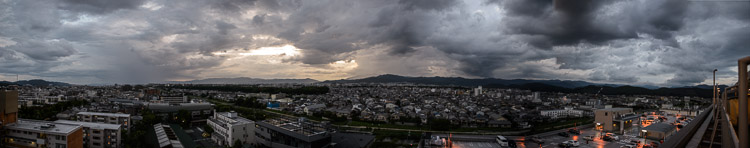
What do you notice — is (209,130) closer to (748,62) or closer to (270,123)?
(270,123)

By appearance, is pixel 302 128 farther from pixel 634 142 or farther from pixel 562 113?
pixel 562 113

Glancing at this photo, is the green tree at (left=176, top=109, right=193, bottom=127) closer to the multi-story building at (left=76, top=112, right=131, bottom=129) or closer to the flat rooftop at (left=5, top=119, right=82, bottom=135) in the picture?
the multi-story building at (left=76, top=112, right=131, bottom=129)

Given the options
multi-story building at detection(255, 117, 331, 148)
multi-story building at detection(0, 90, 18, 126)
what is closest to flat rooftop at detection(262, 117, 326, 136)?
multi-story building at detection(255, 117, 331, 148)

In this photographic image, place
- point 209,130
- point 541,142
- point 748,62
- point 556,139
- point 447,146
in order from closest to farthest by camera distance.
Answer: point 748,62, point 447,146, point 541,142, point 556,139, point 209,130

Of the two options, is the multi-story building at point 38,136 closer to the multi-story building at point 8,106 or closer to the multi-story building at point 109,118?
the multi-story building at point 8,106

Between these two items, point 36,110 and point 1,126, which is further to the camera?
point 36,110

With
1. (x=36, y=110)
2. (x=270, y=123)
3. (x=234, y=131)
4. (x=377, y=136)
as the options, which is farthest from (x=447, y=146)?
(x=36, y=110)

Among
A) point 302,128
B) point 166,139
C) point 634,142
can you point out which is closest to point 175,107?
point 166,139

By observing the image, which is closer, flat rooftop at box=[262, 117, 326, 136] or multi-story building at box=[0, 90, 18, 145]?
multi-story building at box=[0, 90, 18, 145]

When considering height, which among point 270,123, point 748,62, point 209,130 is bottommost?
point 209,130
